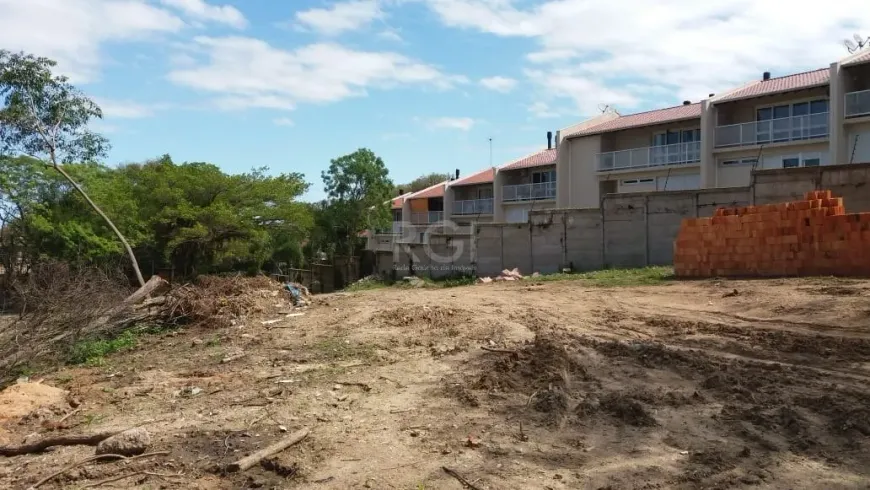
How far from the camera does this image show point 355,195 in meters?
40.5

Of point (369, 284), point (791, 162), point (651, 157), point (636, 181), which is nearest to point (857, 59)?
point (791, 162)

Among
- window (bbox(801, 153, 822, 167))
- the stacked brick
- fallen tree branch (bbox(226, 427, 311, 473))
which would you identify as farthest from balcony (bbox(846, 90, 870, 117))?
fallen tree branch (bbox(226, 427, 311, 473))

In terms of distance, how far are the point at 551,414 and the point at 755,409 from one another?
1.78 meters

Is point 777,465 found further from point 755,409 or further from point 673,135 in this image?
point 673,135

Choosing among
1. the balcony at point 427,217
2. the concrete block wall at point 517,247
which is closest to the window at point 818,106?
the concrete block wall at point 517,247

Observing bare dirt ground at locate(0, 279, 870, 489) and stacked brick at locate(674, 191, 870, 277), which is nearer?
bare dirt ground at locate(0, 279, 870, 489)

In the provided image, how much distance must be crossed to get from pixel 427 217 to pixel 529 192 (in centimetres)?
1096

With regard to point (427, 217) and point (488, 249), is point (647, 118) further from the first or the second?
point (427, 217)

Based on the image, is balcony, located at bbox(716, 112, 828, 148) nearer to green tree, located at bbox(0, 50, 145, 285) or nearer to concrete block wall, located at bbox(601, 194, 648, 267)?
concrete block wall, located at bbox(601, 194, 648, 267)

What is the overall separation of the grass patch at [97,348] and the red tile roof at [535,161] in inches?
1199

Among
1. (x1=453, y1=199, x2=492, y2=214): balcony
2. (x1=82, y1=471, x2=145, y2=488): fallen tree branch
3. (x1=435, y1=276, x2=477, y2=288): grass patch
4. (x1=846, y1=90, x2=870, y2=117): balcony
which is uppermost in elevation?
(x1=846, y1=90, x2=870, y2=117): balcony

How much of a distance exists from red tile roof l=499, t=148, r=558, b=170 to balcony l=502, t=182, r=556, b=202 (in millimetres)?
1266

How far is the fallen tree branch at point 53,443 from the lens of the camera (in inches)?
216

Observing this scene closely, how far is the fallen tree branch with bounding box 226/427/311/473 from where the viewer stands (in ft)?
15.4
